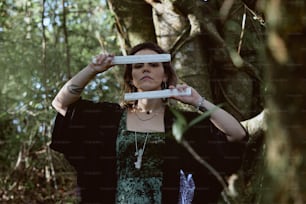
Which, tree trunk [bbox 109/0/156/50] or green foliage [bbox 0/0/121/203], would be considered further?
green foliage [bbox 0/0/121/203]

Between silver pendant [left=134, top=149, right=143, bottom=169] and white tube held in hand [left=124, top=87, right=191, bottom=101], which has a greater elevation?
white tube held in hand [left=124, top=87, right=191, bottom=101]

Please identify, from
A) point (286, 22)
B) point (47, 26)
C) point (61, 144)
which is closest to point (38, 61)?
point (47, 26)

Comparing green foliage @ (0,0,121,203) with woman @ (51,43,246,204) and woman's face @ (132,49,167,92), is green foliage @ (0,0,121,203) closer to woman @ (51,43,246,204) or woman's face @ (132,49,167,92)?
woman @ (51,43,246,204)

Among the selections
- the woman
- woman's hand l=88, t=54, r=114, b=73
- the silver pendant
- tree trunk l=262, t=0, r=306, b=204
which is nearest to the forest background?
tree trunk l=262, t=0, r=306, b=204

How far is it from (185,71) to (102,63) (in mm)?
1056

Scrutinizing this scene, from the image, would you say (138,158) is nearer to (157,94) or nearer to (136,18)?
(157,94)

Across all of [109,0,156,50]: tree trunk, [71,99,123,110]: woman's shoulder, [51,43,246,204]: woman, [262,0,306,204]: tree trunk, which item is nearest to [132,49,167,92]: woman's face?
[51,43,246,204]: woman

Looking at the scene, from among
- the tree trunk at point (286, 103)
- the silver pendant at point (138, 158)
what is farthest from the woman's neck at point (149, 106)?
the tree trunk at point (286, 103)

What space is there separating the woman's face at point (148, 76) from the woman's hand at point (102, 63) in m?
0.13

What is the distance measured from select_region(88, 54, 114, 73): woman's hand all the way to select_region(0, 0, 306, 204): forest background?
41cm

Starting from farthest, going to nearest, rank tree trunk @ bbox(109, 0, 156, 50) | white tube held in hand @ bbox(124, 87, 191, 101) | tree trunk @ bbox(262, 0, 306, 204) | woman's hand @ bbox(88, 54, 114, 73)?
1. tree trunk @ bbox(109, 0, 156, 50)
2. woman's hand @ bbox(88, 54, 114, 73)
3. white tube held in hand @ bbox(124, 87, 191, 101)
4. tree trunk @ bbox(262, 0, 306, 204)

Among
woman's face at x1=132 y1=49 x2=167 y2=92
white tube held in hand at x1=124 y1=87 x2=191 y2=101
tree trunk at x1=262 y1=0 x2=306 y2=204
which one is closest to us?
tree trunk at x1=262 y1=0 x2=306 y2=204

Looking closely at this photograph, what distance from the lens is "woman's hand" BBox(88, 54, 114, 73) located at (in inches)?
77.5

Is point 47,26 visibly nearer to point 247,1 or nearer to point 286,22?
point 247,1
